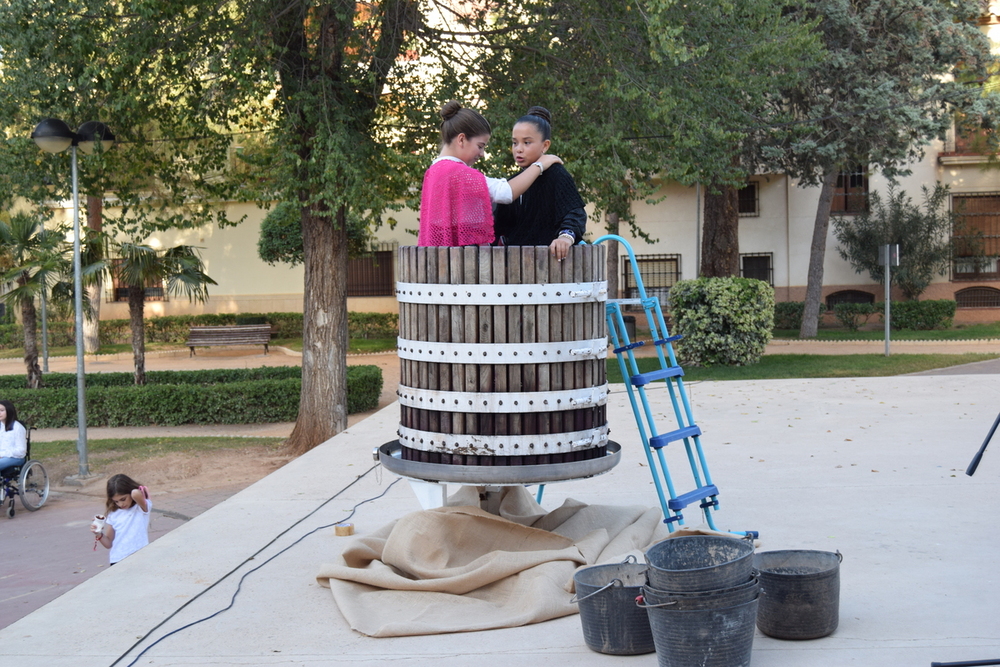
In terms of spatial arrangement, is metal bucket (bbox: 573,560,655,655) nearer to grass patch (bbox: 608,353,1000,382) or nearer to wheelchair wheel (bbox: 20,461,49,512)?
wheelchair wheel (bbox: 20,461,49,512)

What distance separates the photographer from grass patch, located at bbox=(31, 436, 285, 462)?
13.3m

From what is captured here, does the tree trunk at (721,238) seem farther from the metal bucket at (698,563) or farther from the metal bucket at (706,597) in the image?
the metal bucket at (706,597)

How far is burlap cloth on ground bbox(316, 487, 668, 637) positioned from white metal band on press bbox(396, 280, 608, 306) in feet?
3.73

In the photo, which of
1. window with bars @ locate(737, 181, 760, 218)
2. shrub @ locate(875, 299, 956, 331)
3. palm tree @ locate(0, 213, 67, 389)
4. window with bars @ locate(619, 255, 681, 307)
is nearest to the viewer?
palm tree @ locate(0, 213, 67, 389)

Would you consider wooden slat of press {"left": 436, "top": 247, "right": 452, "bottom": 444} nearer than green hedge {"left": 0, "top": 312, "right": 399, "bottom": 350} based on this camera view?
Yes

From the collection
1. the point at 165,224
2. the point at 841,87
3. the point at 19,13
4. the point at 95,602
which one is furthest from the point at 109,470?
the point at 841,87

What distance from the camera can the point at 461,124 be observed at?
4.88m

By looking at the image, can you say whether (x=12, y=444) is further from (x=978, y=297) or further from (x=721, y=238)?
(x=978, y=297)

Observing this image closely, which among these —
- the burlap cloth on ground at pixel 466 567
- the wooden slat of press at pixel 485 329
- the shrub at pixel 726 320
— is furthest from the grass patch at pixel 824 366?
the wooden slat of press at pixel 485 329

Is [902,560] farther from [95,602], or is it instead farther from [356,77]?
[356,77]

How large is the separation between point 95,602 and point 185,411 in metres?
11.9

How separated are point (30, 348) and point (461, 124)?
50.6 ft

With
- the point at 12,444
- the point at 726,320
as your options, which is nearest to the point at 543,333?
the point at 12,444

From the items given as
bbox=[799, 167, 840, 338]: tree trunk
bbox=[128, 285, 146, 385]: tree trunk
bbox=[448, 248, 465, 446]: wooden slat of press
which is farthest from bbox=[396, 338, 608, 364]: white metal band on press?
bbox=[799, 167, 840, 338]: tree trunk
